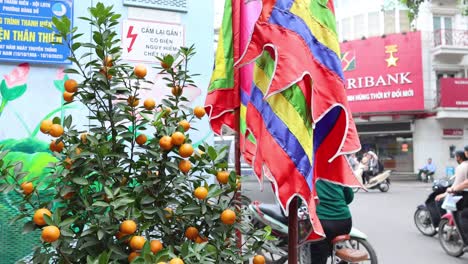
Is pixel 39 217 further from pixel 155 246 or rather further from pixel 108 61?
pixel 108 61

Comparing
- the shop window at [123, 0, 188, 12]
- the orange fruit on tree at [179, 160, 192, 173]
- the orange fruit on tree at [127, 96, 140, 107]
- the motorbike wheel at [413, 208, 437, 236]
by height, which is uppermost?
the shop window at [123, 0, 188, 12]

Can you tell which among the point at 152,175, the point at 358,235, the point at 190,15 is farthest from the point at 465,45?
the point at 152,175

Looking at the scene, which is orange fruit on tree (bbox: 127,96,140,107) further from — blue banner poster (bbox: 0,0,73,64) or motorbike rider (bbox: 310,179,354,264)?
motorbike rider (bbox: 310,179,354,264)

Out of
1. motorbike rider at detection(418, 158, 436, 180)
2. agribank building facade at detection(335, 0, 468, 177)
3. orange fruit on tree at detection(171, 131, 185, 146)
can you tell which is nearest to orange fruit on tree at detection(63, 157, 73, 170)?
orange fruit on tree at detection(171, 131, 185, 146)

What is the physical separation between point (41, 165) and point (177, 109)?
3.96 ft

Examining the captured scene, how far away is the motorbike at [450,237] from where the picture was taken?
661cm

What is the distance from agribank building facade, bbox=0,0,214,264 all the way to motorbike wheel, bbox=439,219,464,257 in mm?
5399

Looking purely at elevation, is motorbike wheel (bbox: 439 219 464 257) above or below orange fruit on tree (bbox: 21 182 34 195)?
below

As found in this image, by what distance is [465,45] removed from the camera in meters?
23.4

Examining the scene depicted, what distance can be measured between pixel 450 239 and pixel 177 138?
621 cm

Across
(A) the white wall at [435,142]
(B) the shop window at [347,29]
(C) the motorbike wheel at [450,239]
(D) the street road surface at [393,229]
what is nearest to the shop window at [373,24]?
(B) the shop window at [347,29]

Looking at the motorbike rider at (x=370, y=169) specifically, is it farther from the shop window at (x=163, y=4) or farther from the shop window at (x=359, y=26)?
the shop window at (x=163, y=4)

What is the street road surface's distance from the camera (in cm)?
663

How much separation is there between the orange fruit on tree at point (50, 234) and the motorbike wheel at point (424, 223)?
7.63 metres
